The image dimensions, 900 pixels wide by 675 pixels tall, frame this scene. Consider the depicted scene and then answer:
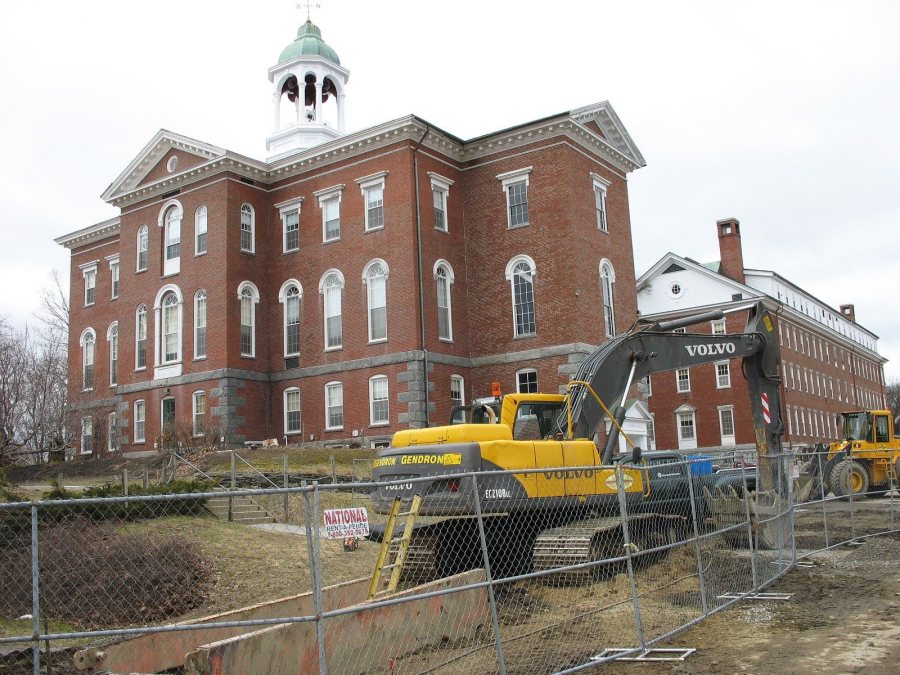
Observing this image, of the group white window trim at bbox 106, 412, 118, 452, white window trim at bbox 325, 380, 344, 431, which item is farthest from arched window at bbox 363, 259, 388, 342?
white window trim at bbox 106, 412, 118, 452

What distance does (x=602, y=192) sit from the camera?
37625 millimetres

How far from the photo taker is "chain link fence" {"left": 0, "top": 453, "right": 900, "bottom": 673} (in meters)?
8.09

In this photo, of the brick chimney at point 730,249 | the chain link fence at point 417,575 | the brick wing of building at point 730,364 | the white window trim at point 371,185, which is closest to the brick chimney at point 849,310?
the brick wing of building at point 730,364

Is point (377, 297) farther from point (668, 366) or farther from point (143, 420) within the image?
point (668, 366)

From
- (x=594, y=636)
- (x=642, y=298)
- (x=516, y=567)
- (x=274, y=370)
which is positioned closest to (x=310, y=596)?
(x=594, y=636)

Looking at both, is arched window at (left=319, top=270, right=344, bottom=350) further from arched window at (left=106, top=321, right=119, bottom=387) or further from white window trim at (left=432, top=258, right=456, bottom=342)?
arched window at (left=106, top=321, right=119, bottom=387)

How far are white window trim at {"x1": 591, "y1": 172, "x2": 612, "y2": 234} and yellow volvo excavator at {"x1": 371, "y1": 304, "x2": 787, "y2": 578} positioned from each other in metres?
22.2

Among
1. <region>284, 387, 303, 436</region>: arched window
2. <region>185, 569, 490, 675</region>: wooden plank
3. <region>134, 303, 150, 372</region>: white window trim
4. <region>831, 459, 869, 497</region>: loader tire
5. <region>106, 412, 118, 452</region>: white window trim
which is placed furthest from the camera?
<region>106, 412, 118, 452</region>: white window trim

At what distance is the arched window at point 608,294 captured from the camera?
36.2m

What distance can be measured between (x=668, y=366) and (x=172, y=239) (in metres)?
30.1

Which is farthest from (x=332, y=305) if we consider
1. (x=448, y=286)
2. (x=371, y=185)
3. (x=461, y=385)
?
(x=461, y=385)

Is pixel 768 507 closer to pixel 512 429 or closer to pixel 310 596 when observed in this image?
pixel 512 429

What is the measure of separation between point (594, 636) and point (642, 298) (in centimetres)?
5458

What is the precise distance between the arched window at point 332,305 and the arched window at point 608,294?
11.0 metres
